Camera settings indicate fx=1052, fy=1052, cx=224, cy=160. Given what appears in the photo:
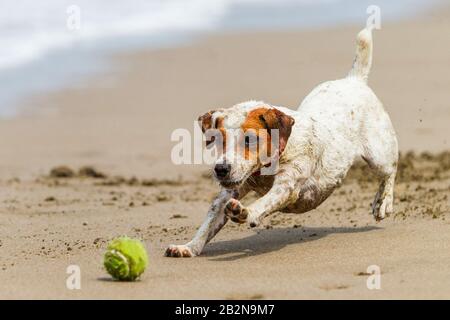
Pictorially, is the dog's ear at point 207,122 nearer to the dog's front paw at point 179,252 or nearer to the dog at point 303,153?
the dog at point 303,153

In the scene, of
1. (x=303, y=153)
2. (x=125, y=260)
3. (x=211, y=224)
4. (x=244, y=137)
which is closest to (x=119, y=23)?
(x=211, y=224)

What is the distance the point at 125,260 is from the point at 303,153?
1677 millimetres

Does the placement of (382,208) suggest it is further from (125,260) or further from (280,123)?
(125,260)

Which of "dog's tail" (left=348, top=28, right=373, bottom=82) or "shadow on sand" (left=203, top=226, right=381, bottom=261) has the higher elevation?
"dog's tail" (left=348, top=28, right=373, bottom=82)

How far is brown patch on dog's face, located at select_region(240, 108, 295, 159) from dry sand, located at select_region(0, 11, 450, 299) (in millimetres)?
747

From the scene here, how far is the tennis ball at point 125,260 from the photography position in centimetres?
621

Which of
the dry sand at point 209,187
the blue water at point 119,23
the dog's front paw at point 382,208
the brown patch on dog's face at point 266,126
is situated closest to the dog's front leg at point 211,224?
the dry sand at point 209,187

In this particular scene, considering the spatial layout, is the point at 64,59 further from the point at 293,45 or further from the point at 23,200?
the point at 23,200

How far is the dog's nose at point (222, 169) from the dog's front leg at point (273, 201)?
6.8 inches

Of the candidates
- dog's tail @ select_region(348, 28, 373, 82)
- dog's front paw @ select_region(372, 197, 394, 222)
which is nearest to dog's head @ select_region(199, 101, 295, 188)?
dog's front paw @ select_region(372, 197, 394, 222)

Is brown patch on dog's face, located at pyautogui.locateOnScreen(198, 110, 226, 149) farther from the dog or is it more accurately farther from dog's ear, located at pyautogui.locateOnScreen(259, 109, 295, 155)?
dog's ear, located at pyautogui.locateOnScreen(259, 109, 295, 155)

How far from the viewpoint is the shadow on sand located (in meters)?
7.38

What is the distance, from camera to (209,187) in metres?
12.0

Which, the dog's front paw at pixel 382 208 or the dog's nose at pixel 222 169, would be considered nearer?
the dog's nose at pixel 222 169
